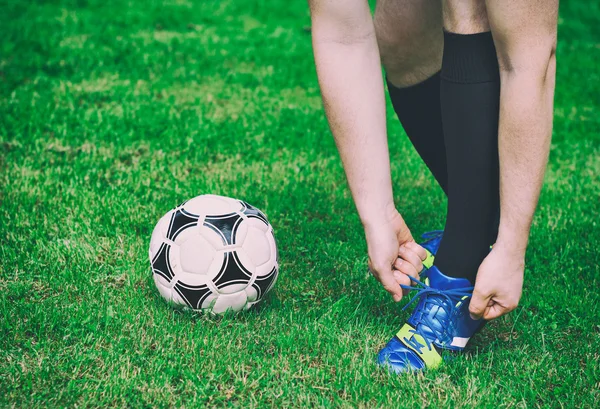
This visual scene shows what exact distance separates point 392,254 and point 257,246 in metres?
0.58

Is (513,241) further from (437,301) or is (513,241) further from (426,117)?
(426,117)

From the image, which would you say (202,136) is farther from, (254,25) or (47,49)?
(254,25)

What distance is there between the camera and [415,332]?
2.32 m

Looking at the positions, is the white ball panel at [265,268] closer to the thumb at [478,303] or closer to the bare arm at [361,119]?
the bare arm at [361,119]

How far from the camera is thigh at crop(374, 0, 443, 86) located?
8.61 ft

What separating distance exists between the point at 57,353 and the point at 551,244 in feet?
7.94

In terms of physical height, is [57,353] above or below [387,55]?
below

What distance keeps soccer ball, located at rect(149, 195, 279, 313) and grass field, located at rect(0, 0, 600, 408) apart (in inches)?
3.9

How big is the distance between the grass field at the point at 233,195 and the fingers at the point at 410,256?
1.06 feet

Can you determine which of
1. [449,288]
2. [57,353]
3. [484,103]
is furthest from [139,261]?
[484,103]

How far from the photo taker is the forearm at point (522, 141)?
1989 mm

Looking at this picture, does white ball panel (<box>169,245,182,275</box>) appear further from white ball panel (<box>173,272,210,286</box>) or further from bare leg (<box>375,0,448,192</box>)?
bare leg (<box>375,0,448,192</box>)

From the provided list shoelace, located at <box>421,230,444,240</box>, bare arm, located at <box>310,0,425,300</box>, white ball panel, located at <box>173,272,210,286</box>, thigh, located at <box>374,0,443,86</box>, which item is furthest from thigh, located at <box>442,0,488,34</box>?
white ball panel, located at <box>173,272,210,286</box>

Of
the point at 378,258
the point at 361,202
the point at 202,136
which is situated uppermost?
the point at 361,202
